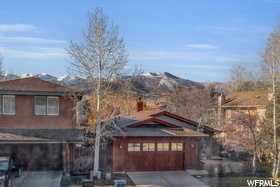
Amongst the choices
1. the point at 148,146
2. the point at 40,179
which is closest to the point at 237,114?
the point at 148,146

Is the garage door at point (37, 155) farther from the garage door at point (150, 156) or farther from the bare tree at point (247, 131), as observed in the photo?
the bare tree at point (247, 131)

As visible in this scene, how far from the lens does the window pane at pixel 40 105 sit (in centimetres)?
2100

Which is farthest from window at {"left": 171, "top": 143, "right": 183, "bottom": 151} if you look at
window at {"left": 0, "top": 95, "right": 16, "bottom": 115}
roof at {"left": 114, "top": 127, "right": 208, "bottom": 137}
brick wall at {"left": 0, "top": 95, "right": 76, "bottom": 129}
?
window at {"left": 0, "top": 95, "right": 16, "bottom": 115}

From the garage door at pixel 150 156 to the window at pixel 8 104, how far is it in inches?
304

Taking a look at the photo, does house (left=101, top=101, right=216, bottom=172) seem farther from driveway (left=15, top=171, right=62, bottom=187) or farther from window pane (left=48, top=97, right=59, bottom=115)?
window pane (left=48, top=97, right=59, bottom=115)

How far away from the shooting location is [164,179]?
795 inches

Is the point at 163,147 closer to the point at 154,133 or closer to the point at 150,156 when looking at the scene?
the point at 150,156

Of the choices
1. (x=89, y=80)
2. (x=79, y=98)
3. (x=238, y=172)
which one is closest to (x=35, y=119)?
(x=79, y=98)

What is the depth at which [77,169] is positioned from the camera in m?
22.0

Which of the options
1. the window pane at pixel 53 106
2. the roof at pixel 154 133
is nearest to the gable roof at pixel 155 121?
the roof at pixel 154 133

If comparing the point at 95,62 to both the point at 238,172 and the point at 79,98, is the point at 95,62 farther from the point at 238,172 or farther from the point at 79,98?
the point at 238,172

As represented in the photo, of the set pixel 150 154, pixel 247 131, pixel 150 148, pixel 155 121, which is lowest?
pixel 150 154

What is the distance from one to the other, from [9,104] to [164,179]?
11.4 m

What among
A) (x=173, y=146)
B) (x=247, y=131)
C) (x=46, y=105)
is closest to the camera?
(x=46, y=105)
